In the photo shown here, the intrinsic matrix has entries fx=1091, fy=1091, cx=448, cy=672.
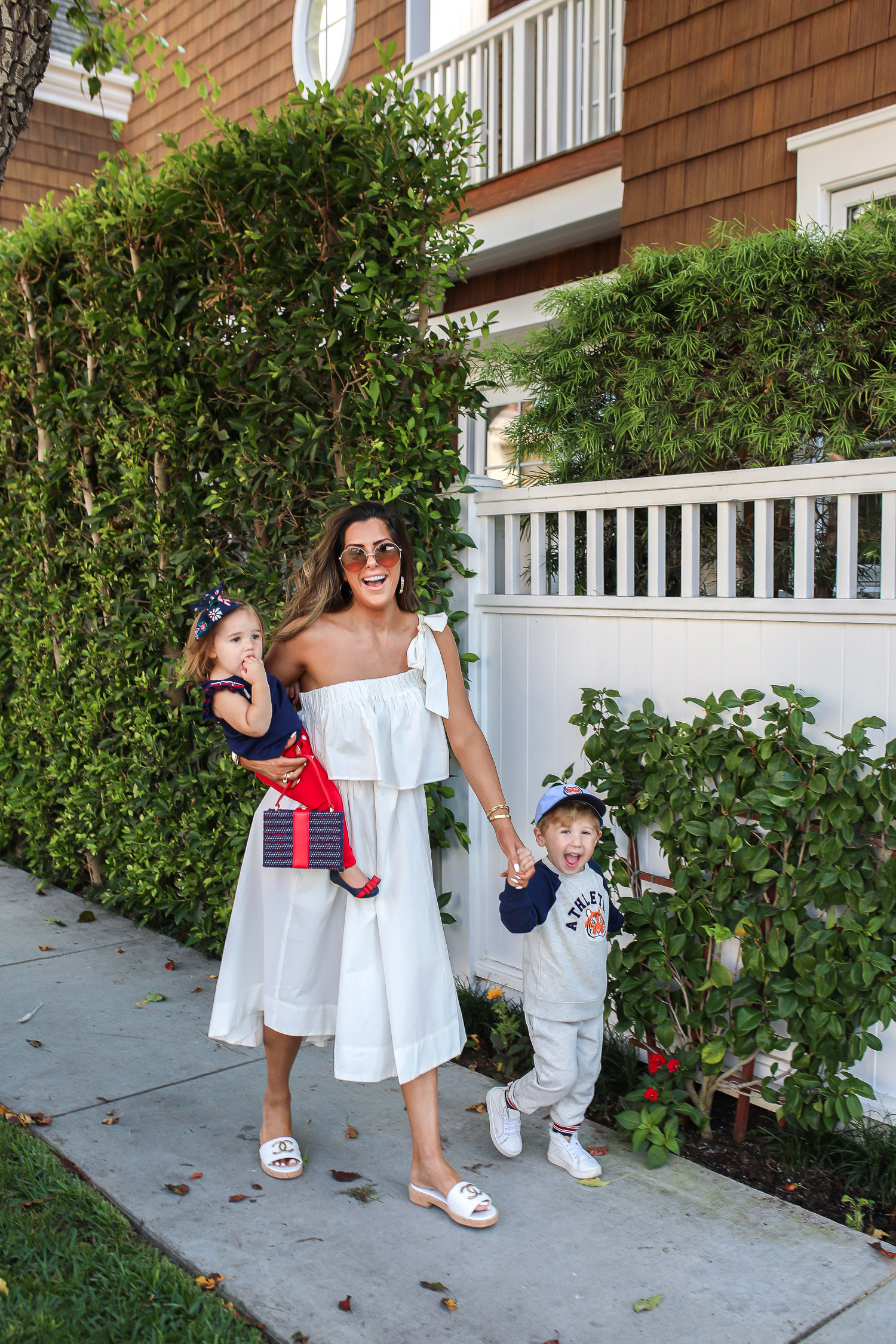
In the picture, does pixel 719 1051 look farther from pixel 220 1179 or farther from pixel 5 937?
pixel 5 937

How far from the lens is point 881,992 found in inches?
101

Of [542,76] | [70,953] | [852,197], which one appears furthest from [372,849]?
[542,76]

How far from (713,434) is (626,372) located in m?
0.36

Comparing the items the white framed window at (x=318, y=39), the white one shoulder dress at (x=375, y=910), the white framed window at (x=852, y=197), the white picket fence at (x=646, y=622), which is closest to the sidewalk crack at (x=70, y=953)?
the white picket fence at (x=646, y=622)

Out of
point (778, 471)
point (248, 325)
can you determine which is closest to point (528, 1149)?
point (778, 471)

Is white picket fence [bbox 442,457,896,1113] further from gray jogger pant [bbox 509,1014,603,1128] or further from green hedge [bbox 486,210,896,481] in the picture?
gray jogger pant [bbox 509,1014,603,1128]

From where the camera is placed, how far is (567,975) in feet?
9.12

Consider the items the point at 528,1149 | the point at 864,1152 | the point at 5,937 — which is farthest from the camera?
the point at 5,937

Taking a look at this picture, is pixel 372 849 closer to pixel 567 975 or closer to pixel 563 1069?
pixel 567 975

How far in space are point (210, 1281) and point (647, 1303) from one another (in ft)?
3.05

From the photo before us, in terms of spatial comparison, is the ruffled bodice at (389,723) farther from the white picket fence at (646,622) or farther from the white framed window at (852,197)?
the white framed window at (852,197)

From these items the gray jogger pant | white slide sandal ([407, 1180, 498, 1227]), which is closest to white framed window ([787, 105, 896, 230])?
the gray jogger pant

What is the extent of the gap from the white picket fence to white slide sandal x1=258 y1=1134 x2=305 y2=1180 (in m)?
1.05

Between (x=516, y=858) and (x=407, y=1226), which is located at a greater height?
(x=516, y=858)
